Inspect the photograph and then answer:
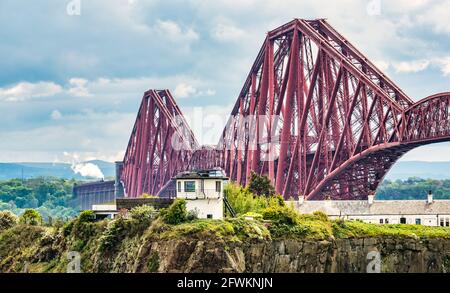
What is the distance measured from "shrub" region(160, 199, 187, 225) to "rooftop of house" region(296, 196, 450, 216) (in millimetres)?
38531

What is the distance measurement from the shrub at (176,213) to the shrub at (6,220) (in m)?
31.2

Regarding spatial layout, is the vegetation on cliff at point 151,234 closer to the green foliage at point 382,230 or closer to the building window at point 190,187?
the green foliage at point 382,230

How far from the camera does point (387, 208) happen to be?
117938 mm

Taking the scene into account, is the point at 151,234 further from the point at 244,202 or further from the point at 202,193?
the point at 244,202

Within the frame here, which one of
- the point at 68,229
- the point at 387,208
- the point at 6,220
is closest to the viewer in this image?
the point at 68,229

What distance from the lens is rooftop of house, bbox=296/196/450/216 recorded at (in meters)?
116

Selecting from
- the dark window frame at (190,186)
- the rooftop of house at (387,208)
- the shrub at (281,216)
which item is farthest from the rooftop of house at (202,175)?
the rooftop of house at (387,208)

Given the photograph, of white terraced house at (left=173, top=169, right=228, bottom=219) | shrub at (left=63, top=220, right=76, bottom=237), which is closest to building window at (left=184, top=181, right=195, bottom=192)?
white terraced house at (left=173, top=169, right=228, bottom=219)

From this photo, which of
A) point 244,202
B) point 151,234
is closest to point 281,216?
point 151,234

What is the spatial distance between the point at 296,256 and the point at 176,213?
11226 millimetres

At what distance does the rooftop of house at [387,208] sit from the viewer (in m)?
116

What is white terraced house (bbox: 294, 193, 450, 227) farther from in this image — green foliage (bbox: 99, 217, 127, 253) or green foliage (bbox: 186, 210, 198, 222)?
green foliage (bbox: 99, 217, 127, 253)
